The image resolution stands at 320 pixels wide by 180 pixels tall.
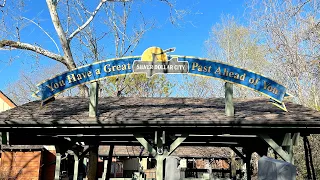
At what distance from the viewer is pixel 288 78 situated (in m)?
23.1

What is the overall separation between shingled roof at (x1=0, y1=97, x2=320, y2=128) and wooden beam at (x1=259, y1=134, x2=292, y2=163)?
46 cm

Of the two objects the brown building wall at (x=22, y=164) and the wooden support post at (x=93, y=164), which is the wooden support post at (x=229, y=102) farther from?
the brown building wall at (x=22, y=164)

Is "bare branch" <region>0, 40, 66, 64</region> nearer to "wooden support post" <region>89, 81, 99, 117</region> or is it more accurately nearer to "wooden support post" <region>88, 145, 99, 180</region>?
"wooden support post" <region>88, 145, 99, 180</region>

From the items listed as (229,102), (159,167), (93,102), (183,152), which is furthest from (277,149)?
(183,152)

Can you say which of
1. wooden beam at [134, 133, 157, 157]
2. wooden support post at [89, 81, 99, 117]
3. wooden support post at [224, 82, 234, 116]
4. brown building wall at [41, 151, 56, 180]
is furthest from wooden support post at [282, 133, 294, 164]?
brown building wall at [41, 151, 56, 180]

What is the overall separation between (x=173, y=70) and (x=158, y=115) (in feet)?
4.04

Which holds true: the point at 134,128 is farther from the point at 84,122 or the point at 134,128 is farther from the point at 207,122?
the point at 207,122

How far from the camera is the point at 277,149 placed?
7770mm

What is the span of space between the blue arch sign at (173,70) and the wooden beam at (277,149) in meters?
1.12

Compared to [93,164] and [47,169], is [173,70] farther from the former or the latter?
[47,169]

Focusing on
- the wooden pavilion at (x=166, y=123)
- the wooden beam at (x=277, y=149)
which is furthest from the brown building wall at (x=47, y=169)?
the wooden beam at (x=277, y=149)

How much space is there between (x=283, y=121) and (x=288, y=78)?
55.5ft

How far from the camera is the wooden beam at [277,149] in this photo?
7720 mm

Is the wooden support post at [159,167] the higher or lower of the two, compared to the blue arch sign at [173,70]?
lower
